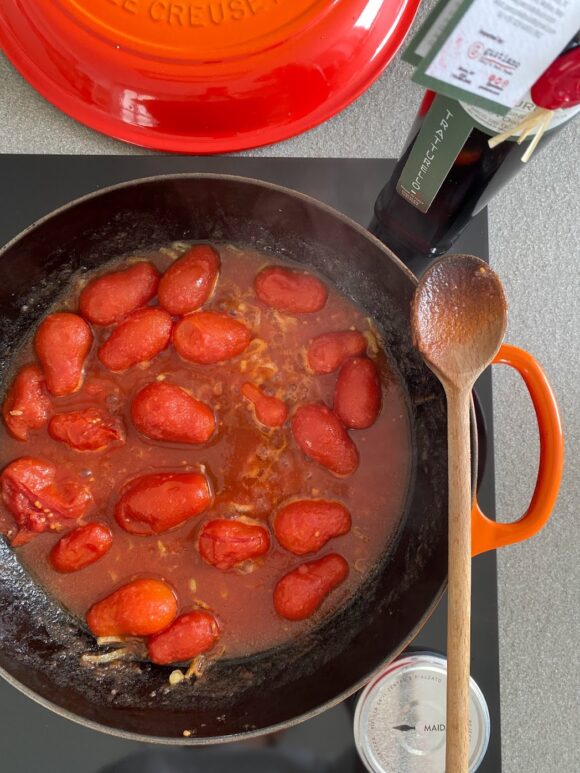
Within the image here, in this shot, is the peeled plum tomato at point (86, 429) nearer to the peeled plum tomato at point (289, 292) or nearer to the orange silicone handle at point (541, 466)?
the peeled plum tomato at point (289, 292)

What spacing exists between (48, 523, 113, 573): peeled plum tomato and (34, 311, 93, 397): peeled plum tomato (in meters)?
0.21

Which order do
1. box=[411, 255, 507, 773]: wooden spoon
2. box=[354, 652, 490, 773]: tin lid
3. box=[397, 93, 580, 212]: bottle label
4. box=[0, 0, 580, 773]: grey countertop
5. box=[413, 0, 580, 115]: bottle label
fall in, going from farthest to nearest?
1. box=[0, 0, 580, 773]: grey countertop
2. box=[354, 652, 490, 773]: tin lid
3. box=[411, 255, 507, 773]: wooden spoon
4. box=[397, 93, 580, 212]: bottle label
5. box=[413, 0, 580, 115]: bottle label

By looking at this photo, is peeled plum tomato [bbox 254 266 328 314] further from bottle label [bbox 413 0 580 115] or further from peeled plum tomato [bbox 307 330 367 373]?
bottle label [bbox 413 0 580 115]

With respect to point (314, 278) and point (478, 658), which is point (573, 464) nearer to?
point (478, 658)

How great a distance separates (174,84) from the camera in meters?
0.94

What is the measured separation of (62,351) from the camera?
3.36 ft

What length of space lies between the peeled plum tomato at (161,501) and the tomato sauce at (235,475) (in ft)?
0.10

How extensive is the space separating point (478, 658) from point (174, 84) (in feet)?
3.08

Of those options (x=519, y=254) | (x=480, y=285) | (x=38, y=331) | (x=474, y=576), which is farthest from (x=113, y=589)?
(x=519, y=254)

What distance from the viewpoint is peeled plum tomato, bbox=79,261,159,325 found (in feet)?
3.42

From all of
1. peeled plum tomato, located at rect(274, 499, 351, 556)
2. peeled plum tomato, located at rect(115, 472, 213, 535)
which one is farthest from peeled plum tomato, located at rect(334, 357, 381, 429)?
peeled plum tomato, located at rect(115, 472, 213, 535)

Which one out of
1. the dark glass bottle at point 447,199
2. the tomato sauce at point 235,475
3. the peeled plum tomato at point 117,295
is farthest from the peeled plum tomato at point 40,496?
the dark glass bottle at point 447,199

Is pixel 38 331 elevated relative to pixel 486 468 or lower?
lower

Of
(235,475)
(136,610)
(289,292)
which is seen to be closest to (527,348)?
(289,292)
